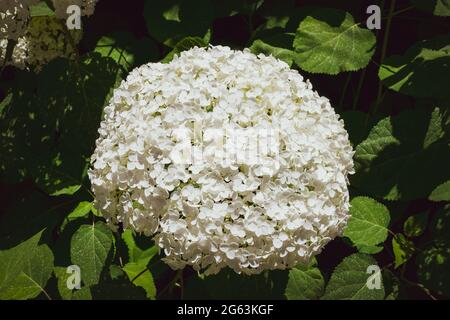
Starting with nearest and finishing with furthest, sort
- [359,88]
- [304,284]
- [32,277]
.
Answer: [304,284]
[32,277]
[359,88]

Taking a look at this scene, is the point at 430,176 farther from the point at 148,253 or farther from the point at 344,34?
the point at 148,253

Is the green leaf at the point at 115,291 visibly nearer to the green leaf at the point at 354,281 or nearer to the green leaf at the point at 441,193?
the green leaf at the point at 354,281

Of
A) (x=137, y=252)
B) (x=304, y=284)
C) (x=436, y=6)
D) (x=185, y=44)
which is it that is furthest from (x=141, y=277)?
(x=436, y=6)

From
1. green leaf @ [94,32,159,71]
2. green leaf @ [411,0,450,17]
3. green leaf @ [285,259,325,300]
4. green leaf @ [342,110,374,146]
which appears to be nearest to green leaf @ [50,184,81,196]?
green leaf @ [94,32,159,71]

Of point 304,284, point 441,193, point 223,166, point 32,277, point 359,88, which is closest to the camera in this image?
point 223,166

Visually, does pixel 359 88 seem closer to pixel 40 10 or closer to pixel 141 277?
pixel 141 277

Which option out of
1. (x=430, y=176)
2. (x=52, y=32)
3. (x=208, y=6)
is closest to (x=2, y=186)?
(x=52, y=32)
